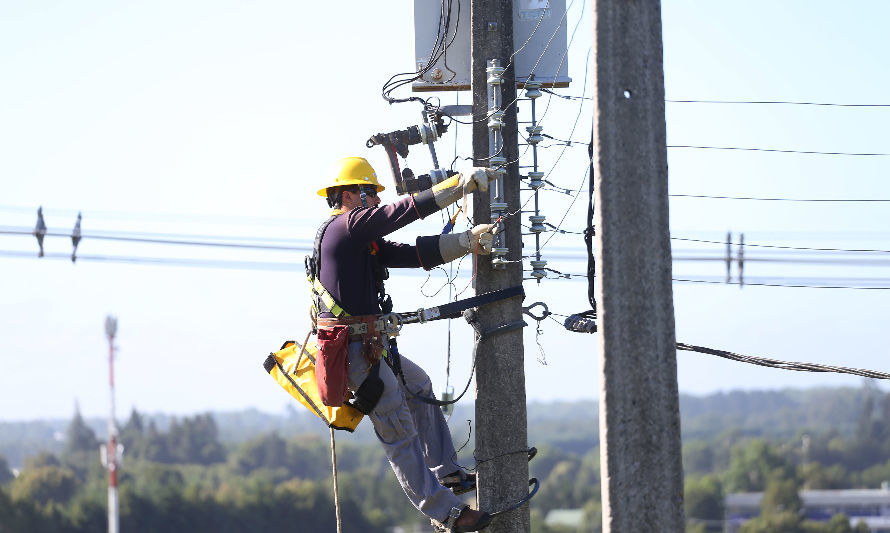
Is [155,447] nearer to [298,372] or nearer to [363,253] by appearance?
[298,372]

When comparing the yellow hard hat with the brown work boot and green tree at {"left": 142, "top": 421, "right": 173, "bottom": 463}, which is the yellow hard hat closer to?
the brown work boot

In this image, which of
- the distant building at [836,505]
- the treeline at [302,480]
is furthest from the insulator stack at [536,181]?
the distant building at [836,505]

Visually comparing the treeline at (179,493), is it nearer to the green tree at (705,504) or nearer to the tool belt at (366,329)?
the green tree at (705,504)

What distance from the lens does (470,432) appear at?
27.5 ft

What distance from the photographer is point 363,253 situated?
8.03 m

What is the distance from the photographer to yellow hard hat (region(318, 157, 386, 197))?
826 cm

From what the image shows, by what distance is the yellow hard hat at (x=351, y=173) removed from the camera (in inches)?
325

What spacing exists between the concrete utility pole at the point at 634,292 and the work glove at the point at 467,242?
83.7 inches

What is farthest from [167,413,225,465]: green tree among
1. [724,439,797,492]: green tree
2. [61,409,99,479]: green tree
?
[724,439,797,492]: green tree

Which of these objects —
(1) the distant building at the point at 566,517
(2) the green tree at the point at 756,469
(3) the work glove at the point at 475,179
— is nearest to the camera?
(3) the work glove at the point at 475,179

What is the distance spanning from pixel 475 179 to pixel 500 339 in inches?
39.6

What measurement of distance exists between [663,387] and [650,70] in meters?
1.34

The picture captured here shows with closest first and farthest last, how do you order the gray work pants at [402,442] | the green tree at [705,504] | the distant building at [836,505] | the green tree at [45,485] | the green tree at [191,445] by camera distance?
the gray work pants at [402,442]
the green tree at [45,485]
the green tree at [705,504]
the distant building at [836,505]
the green tree at [191,445]

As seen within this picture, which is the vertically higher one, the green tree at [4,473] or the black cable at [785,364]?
the black cable at [785,364]
